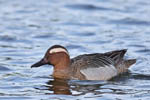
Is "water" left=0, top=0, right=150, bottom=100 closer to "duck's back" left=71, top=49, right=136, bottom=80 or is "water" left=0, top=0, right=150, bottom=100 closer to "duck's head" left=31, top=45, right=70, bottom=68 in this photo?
"duck's back" left=71, top=49, right=136, bottom=80

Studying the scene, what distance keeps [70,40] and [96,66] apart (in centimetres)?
418

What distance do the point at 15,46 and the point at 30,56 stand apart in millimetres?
1462

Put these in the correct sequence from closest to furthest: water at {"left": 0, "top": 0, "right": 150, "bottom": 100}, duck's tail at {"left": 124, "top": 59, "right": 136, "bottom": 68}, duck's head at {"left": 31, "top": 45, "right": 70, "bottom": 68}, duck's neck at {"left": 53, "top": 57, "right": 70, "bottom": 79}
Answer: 1. water at {"left": 0, "top": 0, "right": 150, "bottom": 100}
2. duck's head at {"left": 31, "top": 45, "right": 70, "bottom": 68}
3. duck's neck at {"left": 53, "top": 57, "right": 70, "bottom": 79}
4. duck's tail at {"left": 124, "top": 59, "right": 136, "bottom": 68}

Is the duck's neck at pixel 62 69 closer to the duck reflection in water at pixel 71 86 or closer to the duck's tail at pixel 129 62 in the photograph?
the duck reflection in water at pixel 71 86

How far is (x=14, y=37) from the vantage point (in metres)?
18.8

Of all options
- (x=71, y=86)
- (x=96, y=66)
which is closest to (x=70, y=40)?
(x=96, y=66)

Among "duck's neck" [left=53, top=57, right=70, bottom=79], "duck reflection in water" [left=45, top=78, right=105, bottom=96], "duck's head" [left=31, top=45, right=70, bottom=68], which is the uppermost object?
"duck's head" [left=31, top=45, right=70, bottom=68]

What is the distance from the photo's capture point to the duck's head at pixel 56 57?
14172mm

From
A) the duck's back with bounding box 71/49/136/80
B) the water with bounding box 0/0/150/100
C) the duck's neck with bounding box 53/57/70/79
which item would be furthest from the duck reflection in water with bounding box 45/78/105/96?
the duck's back with bounding box 71/49/136/80

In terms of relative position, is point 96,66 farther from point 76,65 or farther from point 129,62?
point 129,62

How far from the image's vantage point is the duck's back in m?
14.3

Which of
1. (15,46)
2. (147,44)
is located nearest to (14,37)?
(15,46)

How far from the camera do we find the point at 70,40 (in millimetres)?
18531

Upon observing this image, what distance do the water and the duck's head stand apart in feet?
1.37
